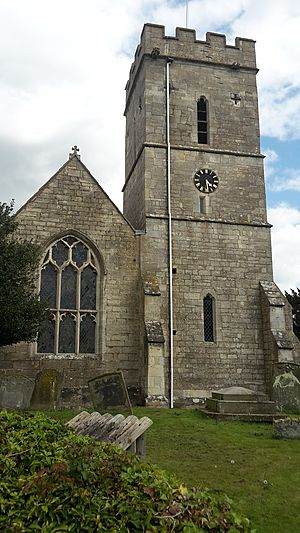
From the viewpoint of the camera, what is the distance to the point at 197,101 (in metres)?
20.4

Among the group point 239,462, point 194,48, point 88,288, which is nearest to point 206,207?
point 88,288

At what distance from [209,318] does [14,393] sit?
7.91m

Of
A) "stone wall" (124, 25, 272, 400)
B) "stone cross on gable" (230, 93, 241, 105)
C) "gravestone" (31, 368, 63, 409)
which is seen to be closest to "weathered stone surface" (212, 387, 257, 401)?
"stone wall" (124, 25, 272, 400)

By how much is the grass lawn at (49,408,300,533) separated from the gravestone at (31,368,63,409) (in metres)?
1.68

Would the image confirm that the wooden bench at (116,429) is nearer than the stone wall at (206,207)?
Yes

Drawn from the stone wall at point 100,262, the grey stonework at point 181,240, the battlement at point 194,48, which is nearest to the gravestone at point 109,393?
the grey stonework at point 181,240

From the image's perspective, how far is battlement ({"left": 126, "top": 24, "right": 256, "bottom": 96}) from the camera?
20281mm

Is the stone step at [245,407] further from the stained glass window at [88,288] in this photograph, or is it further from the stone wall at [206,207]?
the stained glass window at [88,288]

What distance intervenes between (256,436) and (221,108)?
14.6 metres

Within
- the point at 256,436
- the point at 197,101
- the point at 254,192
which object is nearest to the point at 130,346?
the point at 256,436

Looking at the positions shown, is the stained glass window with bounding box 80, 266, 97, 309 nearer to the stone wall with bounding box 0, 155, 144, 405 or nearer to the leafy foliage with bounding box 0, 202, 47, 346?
the stone wall with bounding box 0, 155, 144, 405

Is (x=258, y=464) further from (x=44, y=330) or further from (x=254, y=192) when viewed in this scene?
(x=254, y=192)

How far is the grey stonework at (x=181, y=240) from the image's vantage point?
16469 mm

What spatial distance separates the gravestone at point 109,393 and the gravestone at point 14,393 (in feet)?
6.60
